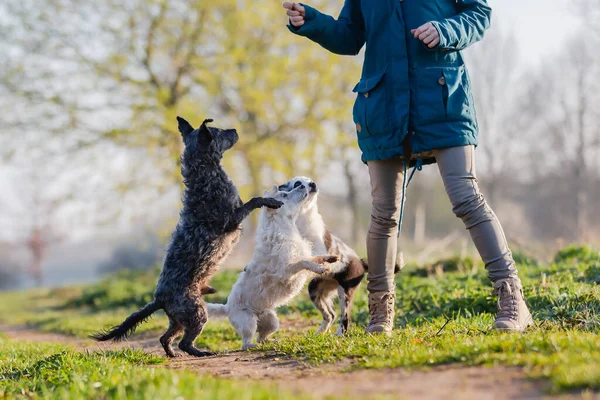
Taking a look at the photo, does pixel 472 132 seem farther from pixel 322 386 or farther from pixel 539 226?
pixel 539 226

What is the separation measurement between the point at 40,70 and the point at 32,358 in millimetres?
12917

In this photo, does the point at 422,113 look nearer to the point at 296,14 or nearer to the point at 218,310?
the point at 296,14

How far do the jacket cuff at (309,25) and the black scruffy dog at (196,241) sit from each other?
3.46 feet

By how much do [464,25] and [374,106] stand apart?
0.84 meters

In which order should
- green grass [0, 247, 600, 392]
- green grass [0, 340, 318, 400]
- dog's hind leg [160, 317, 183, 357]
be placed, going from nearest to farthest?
green grass [0, 340, 318, 400], green grass [0, 247, 600, 392], dog's hind leg [160, 317, 183, 357]

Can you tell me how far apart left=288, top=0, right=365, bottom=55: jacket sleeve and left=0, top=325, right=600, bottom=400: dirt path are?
8.10 ft

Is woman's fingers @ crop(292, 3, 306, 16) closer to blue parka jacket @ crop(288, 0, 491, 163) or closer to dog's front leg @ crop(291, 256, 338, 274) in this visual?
blue parka jacket @ crop(288, 0, 491, 163)

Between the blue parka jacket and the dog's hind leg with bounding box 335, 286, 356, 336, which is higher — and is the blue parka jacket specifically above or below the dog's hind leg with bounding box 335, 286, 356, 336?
above

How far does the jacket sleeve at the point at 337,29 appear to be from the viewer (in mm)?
4609

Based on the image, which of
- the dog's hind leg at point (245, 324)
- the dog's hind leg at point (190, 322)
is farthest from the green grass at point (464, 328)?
the dog's hind leg at point (190, 322)

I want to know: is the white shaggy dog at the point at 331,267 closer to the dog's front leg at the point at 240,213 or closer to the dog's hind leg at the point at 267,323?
the dog's hind leg at the point at 267,323

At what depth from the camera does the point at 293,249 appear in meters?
5.28

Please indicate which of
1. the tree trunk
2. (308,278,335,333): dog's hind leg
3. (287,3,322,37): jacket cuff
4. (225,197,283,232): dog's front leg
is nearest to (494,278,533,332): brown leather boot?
(225,197,283,232): dog's front leg

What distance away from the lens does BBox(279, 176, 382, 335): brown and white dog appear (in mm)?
5750
